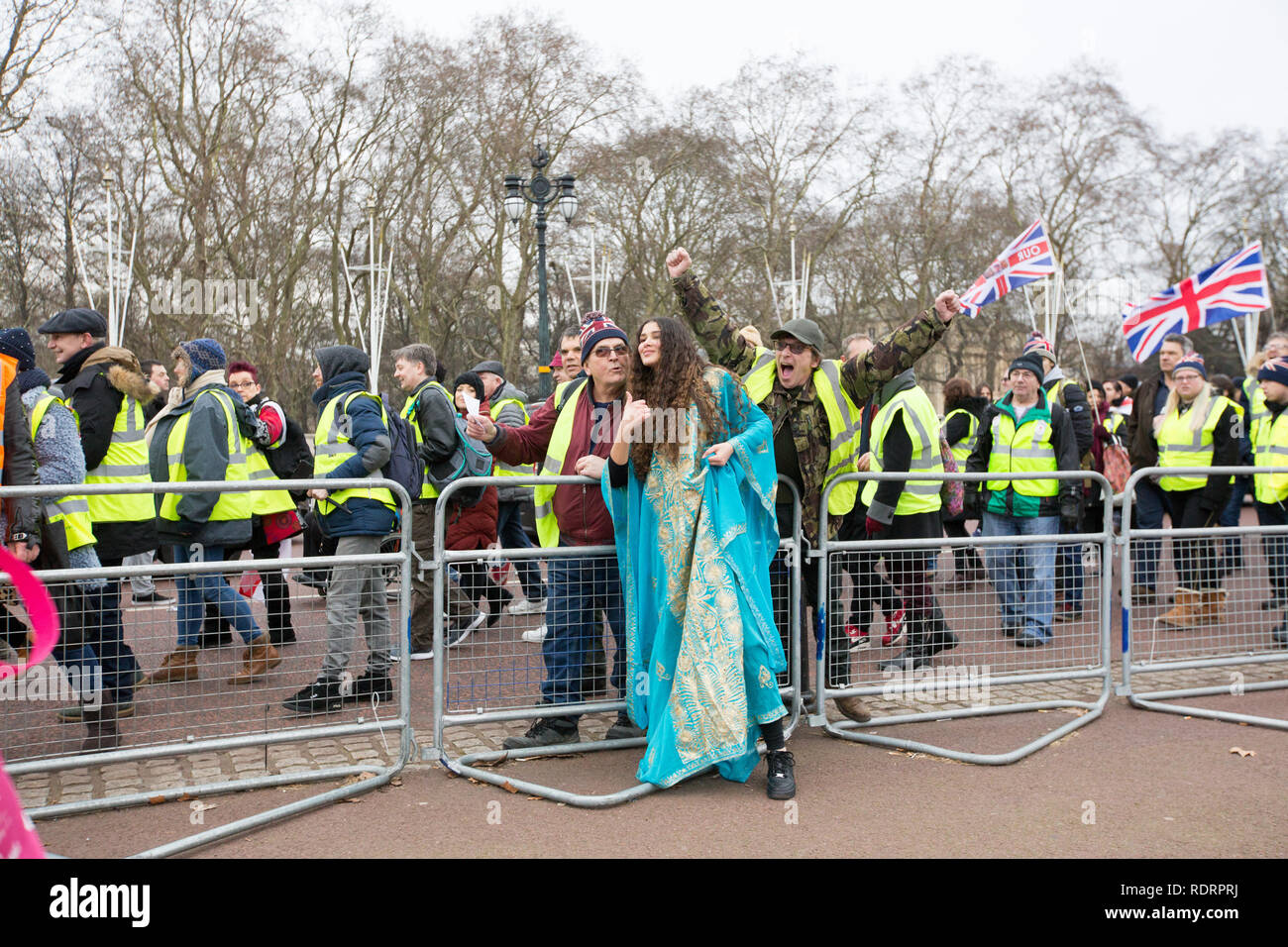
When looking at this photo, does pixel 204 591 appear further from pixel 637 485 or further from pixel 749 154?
pixel 749 154

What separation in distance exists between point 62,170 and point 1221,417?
28.6 m

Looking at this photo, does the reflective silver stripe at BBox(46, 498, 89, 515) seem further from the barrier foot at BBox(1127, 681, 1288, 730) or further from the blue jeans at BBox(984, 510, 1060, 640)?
the barrier foot at BBox(1127, 681, 1288, 730)

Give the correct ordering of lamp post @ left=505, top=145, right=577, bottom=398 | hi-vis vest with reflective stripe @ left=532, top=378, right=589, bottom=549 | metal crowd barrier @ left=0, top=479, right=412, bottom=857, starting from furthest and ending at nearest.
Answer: lamp post @ left=505, top=145, right=577, bottom=398 < hi-vis vest with reflective stripe @ left=532, top=378, right=589, bottom=549 < metal crowd barrier @ left=0, top=479, right=412, bottom=857

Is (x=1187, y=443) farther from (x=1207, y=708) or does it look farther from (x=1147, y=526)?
(x=1207, y=708)

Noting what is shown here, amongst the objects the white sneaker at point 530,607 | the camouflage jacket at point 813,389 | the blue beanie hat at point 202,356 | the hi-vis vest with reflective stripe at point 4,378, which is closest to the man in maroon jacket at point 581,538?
the white sneaker at point 530,607

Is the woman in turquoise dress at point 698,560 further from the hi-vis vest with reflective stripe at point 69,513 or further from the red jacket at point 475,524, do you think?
the red jacket at point 475,524

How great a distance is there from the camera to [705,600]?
191 inches

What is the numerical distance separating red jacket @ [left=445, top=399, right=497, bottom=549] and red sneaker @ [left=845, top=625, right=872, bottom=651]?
2978 mm

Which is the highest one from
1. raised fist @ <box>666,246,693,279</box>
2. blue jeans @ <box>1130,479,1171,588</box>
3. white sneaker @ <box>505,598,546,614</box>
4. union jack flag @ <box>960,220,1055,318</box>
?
union jack flag @ <box>960,220,1055,318</box>

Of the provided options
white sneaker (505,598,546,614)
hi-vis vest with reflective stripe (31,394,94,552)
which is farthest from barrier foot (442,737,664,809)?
hi-vis vest with reflective stripe (31,394,94,552)

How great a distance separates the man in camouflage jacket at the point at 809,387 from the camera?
5.60 meters

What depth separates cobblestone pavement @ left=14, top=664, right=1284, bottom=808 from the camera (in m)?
4.99
